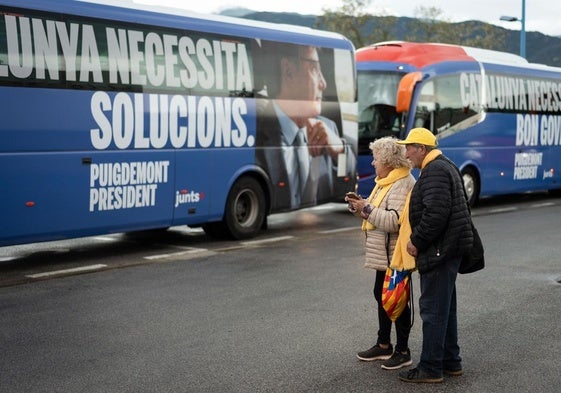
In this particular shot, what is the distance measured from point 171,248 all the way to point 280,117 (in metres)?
2.88

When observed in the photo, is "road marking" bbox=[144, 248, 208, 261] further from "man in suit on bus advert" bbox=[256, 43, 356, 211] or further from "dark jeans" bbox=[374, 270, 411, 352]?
"dark jeans" bbox=[374, 270, 411, 352]

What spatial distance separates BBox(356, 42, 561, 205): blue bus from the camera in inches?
737

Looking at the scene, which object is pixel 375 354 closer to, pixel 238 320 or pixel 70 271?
pixel 238 320

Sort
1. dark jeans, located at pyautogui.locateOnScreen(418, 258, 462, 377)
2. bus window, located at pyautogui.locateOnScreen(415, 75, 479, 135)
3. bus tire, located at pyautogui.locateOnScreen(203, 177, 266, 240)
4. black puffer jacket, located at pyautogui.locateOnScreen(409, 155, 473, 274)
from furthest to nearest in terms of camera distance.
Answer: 1. bus window, located at pyautogui.locateOnScreen(415, 75, 479, 135)
2. bus tire, located at pyautogui.locateOnScreen(203, 177, 266, 240)
3. dark jeans, located at pyautogui.locateOnScreen(418, 258, 462, 377)
4. black puffer jacket, located at pyautogui.locateOnScreen(409, 155, 473, 274)

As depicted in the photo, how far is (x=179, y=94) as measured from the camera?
13.0 meters

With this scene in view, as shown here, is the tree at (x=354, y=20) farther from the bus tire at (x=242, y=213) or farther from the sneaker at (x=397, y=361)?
the sneaker at (x=397, y=361)

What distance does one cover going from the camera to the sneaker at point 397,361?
665 cm

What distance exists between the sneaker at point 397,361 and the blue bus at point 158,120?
5.72 meters

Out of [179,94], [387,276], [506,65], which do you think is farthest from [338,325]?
[506,65]

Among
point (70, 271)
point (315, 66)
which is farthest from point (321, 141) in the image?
point (70, 271)

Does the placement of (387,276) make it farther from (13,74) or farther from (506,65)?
(506,65)

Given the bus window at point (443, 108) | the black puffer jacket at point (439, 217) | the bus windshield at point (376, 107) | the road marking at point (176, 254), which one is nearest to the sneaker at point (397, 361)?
the black puffer jacket at point (439, 217)

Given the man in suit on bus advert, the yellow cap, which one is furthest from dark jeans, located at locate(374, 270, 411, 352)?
the man in suit on bus advert

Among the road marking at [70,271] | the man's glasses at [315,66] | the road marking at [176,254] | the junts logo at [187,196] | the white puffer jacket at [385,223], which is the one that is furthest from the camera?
the man's glasses at [315,66]
